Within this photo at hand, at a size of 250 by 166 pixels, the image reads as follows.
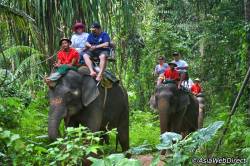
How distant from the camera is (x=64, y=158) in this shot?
373 cm

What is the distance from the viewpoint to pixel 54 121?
6352mm

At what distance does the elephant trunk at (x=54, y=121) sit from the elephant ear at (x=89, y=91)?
451 millimetres

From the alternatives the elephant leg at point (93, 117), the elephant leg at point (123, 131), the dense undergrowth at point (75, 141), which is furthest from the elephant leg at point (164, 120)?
the elephant leg at point (93, 117)

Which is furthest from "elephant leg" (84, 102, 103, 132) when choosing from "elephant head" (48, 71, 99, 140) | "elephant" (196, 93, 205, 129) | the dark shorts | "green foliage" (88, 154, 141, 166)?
"elephant" (196, 93, 205, 129)

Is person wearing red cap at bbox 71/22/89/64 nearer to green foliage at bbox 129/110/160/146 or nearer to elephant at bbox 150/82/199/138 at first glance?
elephant at bbox 150/82/199/138

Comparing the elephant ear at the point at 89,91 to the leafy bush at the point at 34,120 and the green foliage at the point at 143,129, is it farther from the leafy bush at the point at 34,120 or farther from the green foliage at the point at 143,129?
the green foliage at the point at 143,129

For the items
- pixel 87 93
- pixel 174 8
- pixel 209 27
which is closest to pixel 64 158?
pixel 87 93

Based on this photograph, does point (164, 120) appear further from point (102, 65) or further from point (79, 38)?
point (102, 65)

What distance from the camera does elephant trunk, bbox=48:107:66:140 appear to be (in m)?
6.14

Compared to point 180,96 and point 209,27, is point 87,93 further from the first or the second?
point 209,27


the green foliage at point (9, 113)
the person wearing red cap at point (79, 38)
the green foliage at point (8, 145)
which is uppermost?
the person wearing red cap at point (79, 38)

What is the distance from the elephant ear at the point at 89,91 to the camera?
6.98m

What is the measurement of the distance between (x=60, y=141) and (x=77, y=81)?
321 centimetres

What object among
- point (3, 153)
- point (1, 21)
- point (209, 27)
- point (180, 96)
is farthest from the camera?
point (209, 27)
